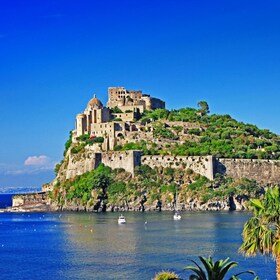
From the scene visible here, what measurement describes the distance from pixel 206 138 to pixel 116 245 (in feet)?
161

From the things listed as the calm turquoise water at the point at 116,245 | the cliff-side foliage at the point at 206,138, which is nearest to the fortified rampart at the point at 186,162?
the cliff-side foliage at the point at 206,138

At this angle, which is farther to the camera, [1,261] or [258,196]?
[258,196]

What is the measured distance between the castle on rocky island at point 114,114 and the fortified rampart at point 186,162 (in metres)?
8.71

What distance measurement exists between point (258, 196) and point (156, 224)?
70.6 ft

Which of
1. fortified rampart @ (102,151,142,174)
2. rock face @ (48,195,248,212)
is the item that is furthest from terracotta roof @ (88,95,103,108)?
rock face @ (48,195,248,212)

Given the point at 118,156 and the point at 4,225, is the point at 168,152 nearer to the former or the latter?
the point at 118,156

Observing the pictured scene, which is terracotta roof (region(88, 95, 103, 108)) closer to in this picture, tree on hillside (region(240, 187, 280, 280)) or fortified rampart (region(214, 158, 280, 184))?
fortified rampart (region(214, 158, 280, 184))

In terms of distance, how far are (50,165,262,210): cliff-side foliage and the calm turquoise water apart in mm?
5689

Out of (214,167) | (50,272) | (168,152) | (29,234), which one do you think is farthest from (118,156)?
(50,272)

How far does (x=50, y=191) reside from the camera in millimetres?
101562

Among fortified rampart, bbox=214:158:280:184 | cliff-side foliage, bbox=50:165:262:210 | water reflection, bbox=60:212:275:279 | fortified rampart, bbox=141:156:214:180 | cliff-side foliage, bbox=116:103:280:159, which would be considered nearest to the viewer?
water reflection, bbox=60:212:275:279

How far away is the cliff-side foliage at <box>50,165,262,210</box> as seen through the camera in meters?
85.4

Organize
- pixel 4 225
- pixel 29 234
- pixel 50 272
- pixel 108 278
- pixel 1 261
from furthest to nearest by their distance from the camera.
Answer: pixel 4 225 → pixel 29 234 → pixel 1 261 → pixel 50 272 → pixel 108 278

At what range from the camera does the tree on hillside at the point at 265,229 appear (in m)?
19.3
